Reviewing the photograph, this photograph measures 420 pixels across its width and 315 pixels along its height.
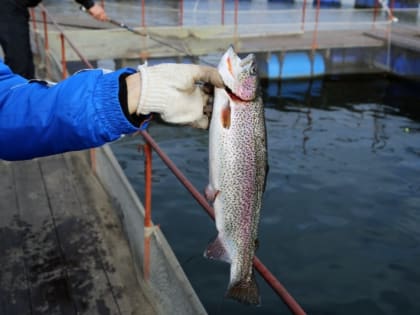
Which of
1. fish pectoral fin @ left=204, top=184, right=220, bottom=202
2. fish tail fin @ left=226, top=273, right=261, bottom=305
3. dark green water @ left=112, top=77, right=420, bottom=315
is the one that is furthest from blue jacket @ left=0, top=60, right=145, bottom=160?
dark green water @ left=112, top=77, right=420, bottom=315

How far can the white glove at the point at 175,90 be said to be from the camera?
1749 millimetres

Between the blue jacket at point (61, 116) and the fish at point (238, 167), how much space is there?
1.70ft

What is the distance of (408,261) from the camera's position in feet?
21.4

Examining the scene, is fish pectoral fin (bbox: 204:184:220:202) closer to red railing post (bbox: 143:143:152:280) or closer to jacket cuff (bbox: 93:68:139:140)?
jacket cuff (bbox: 93:68:139:140)

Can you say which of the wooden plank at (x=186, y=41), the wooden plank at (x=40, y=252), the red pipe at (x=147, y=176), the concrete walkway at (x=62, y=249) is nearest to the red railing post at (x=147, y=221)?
the red pipe at (x=147, y=176)

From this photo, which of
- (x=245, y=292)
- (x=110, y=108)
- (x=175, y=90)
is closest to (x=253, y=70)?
(x=175, y=90)

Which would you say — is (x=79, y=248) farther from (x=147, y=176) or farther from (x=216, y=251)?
(x=216, y=251)

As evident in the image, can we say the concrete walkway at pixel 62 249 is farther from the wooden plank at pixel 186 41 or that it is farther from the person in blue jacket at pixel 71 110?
the wooden plank at pixel 186 41

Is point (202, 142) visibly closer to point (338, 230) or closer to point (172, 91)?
point (338, 230)

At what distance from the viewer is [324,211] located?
7758 millimetres

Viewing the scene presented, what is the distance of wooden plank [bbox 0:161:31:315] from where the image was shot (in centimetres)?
327

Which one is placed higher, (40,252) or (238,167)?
(238,167)

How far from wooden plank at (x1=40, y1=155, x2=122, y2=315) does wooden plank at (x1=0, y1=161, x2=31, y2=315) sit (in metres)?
A: 0.32

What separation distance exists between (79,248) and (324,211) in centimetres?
480
